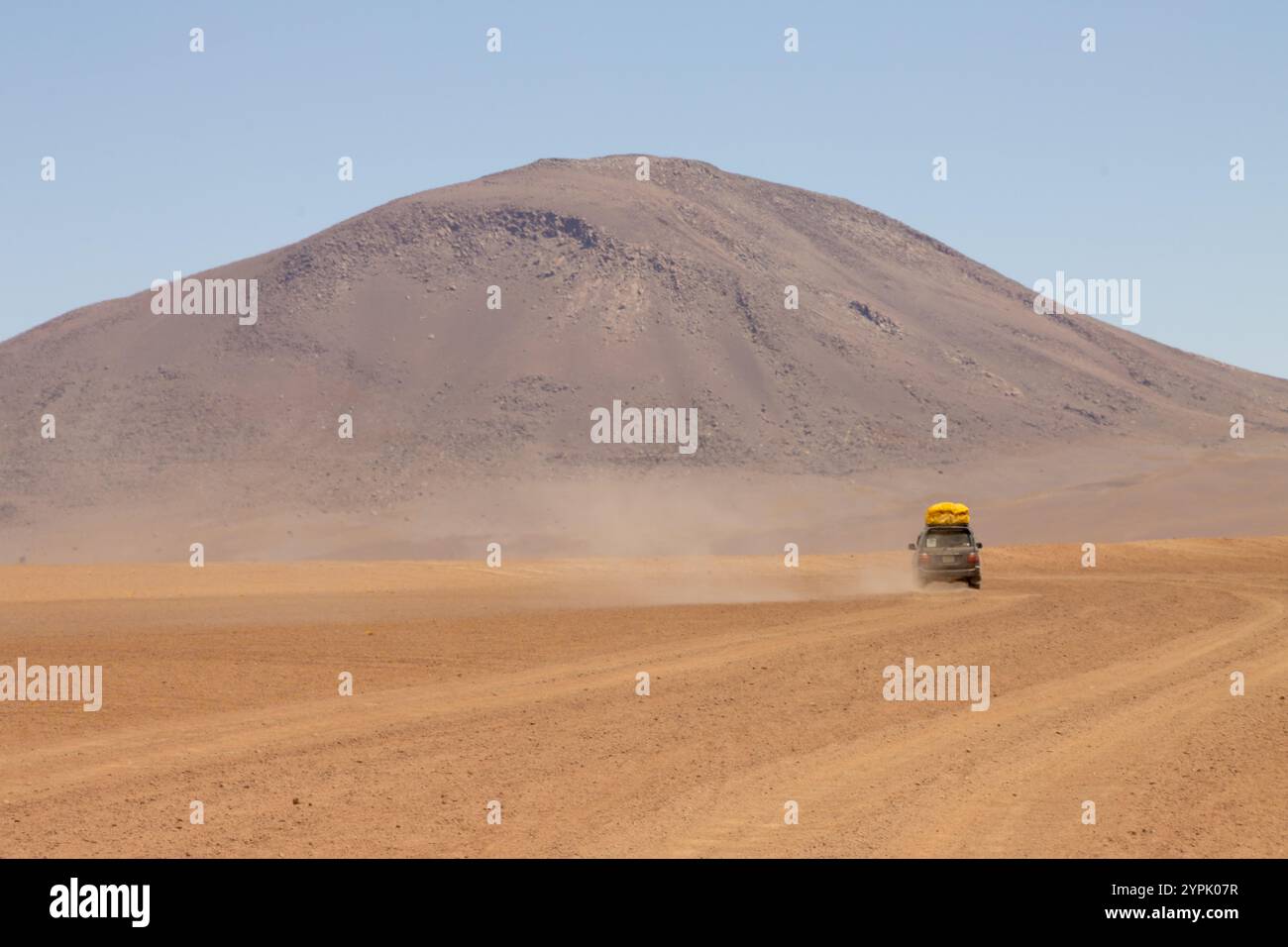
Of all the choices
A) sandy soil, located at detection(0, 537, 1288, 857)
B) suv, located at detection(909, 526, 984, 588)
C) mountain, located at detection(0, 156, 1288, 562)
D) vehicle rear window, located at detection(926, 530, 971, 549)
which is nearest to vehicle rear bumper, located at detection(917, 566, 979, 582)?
suv, located at detection(909, 526, 984, 588)

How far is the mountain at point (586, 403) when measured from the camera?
111m

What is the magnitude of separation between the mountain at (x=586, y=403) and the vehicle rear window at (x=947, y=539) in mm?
53593

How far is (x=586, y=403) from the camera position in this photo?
13750 cm

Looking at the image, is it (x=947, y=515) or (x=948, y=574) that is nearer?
(x=948, y=574)

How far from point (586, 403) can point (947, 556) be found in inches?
3831

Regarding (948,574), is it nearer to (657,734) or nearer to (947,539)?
(947,539)

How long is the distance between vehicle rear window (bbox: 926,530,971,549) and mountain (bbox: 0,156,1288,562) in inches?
2110

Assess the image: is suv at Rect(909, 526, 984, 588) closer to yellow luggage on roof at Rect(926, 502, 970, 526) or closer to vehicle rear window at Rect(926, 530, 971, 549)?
vehicle rear window at Rect(926, 530, 971, 549)

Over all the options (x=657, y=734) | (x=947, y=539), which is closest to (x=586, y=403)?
(x=947, y=539)

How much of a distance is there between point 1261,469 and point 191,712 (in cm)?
11051

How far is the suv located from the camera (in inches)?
1629
